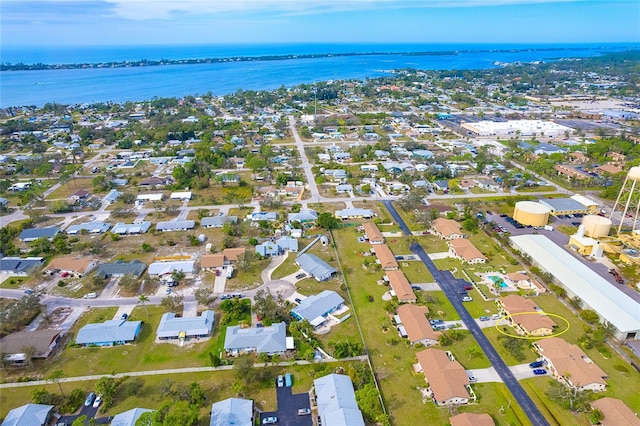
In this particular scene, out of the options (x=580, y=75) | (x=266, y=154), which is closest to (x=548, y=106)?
(x=580, y=75)

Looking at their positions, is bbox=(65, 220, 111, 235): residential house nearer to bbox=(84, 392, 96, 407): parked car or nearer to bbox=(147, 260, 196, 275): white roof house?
bbox=(147, 260, 196, 275): white roof house

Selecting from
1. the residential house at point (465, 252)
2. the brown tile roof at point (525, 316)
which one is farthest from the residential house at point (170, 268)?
the brown tile roof at point (525, 316)

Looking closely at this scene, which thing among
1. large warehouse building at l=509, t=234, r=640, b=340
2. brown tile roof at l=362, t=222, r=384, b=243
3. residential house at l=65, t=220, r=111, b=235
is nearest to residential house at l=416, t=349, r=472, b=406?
large warehouse building at l=509, t=234, r=640, b=340

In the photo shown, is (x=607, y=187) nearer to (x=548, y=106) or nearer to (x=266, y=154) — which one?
(x=266, y=154)

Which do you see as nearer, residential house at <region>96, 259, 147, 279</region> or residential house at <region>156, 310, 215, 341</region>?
residential house at <region>156, 310, 215, 341</region>

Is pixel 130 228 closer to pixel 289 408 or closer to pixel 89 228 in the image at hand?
pixel 89 228
